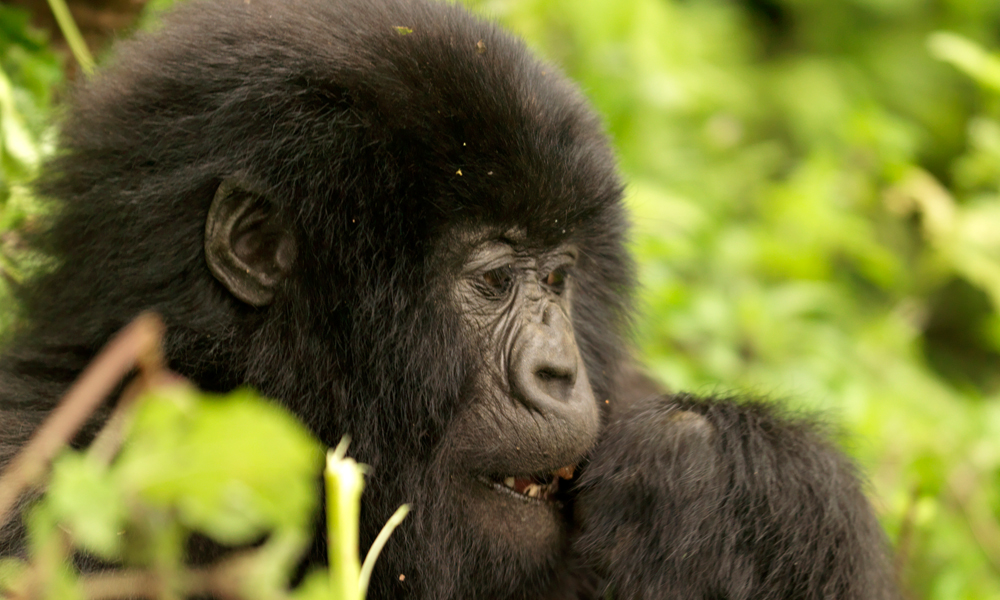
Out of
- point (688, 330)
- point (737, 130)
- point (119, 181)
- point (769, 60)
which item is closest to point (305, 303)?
point (119, 181)

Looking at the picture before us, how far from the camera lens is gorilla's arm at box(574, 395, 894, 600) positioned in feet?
7.20

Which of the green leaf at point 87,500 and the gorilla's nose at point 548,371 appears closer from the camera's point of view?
the green leaf at point 87,500

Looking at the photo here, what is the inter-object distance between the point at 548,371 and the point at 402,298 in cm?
37

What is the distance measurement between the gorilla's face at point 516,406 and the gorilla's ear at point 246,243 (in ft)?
1.34

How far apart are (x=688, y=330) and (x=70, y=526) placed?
3062mm

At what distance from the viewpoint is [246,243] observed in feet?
6.97

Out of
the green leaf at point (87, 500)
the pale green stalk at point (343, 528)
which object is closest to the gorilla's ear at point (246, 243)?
the pale green stalk at point (343, 528)

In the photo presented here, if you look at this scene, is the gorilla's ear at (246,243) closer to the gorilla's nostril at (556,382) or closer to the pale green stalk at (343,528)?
the gorilla's nostril at (556,382)

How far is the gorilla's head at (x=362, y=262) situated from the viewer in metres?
2.09

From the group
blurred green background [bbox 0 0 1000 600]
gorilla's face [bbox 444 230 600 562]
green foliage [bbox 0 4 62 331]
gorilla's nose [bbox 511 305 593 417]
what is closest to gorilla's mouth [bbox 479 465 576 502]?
gorilla's face [bbox 444 230 600 562]

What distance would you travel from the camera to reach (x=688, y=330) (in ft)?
13.9

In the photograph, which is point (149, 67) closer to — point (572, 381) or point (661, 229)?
point (572, 381)

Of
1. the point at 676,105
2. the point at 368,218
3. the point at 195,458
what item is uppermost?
the point at 195,458

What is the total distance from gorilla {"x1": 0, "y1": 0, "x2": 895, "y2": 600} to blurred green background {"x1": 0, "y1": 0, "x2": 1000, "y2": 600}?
1.52 ft
